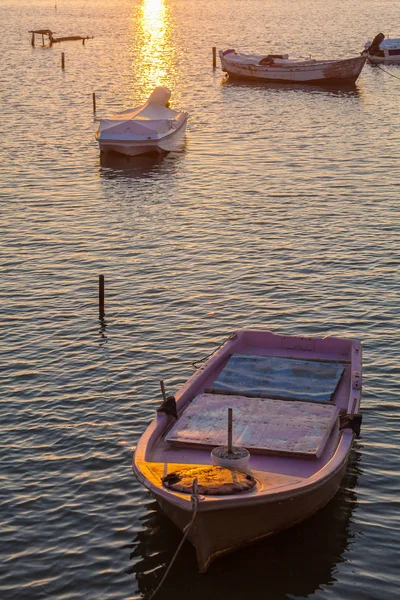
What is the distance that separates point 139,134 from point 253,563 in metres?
39.2

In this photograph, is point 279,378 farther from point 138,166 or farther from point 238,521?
point 138,166

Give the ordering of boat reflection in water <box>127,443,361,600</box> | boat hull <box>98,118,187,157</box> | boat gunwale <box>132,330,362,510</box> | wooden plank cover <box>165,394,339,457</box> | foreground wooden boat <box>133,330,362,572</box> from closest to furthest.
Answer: boat gunwale <box>132,330,362,510</box>
foreground wooden boat <box>133,330,362,572</box>
boat reflection in water <box>127,443,361,600</box>
wooden plank cover <box>165,394,339,457</box>
boat hull <box>98,118,187,157</box>

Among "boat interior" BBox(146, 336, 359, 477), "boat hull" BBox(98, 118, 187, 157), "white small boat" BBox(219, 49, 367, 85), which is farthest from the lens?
"white small boat" BBox(219, 49, 367, 85)

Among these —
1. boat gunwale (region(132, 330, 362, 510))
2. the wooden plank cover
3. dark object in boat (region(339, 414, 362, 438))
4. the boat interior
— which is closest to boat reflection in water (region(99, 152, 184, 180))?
boat gunwale (region(132, 330, 362, 510))

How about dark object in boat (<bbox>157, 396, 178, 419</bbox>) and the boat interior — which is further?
dark object in boat (<bbox>157, 396, 178, 419</bbox>)

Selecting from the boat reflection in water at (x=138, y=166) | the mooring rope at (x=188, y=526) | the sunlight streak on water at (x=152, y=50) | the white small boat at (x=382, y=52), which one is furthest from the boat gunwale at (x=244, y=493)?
the white small boat at (x=382, y=52)

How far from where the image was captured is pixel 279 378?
22.6 metres

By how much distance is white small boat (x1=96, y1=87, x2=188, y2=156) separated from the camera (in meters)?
53.8

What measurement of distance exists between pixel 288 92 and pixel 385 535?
63.7 meters

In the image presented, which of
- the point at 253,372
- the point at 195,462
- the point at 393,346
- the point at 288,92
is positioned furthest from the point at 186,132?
the point at 195,462

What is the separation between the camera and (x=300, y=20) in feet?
495

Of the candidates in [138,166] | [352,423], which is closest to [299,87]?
[138,166]

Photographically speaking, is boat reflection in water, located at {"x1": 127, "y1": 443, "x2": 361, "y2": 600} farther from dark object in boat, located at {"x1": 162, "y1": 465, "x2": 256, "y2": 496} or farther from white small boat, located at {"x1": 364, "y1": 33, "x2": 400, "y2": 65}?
white small boat, located at {"x1": 364, "y1": 33, "x2": 400, "y2": 65}

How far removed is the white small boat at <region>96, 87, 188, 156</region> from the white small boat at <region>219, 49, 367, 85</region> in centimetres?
2626
